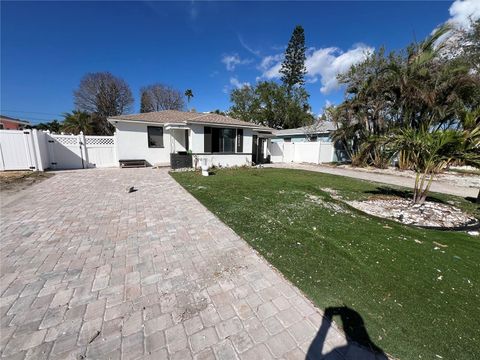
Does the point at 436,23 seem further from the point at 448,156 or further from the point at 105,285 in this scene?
the point at 105,285

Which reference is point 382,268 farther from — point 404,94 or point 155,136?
point 404,94

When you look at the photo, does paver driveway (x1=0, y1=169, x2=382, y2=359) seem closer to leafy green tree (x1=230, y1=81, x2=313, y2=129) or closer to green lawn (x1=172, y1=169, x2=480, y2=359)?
green lawn (x1=172, y1=169, x2=480, y2=359)

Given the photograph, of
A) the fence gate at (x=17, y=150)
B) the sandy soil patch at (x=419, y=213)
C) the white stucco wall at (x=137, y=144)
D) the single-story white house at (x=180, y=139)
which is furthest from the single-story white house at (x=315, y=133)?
the fence gate at (x=17, y=150)

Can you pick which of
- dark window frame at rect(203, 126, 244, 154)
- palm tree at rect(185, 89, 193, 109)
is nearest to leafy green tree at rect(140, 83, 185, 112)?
palm tree at rect(185, 89, 193, 109)

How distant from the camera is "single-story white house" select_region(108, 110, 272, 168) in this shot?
11836mm

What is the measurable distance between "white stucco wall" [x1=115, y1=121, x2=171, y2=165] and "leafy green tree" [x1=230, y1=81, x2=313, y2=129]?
19591 mm

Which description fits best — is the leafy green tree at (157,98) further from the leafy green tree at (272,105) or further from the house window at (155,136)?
the house window at (155,136)

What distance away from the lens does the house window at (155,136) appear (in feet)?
42.0

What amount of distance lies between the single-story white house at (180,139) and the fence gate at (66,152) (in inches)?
77.3

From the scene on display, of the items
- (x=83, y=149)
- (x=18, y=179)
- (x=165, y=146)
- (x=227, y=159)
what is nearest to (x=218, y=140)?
(x=227, y=159)

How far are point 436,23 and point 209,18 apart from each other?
43.8 feet

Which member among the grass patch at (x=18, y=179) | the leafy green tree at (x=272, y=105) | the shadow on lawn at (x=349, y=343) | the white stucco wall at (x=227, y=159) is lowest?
the shadow on lawn at (x=349, y=343)

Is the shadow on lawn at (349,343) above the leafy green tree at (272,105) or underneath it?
underneath

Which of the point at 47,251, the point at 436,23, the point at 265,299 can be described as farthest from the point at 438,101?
the point at 47,251
